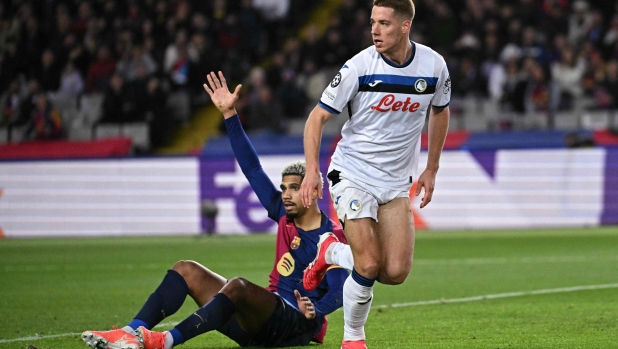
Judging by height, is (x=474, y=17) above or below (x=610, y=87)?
above

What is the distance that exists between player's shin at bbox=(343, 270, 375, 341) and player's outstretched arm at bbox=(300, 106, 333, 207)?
61 cm

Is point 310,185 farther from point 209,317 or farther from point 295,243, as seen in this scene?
point 209,317

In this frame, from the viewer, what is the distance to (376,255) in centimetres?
573

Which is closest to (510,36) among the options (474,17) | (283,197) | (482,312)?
(474,17)

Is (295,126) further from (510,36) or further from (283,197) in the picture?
(283,197)

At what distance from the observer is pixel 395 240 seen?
586 cm

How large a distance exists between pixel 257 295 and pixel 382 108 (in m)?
1.37

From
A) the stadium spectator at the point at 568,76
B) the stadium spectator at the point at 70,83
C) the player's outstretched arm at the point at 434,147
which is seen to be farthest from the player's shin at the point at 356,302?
the stadium spectator at the point at 70,83

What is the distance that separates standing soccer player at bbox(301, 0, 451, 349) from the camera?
5738mm

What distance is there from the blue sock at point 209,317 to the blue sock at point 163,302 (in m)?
0.17

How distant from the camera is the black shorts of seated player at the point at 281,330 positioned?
5926mm

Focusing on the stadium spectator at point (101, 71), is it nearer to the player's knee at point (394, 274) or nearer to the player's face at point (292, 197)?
the player's face at point (292, 197)

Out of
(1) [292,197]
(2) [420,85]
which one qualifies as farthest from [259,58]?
(2) [420,85]

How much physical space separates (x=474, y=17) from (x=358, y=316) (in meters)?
15.8
